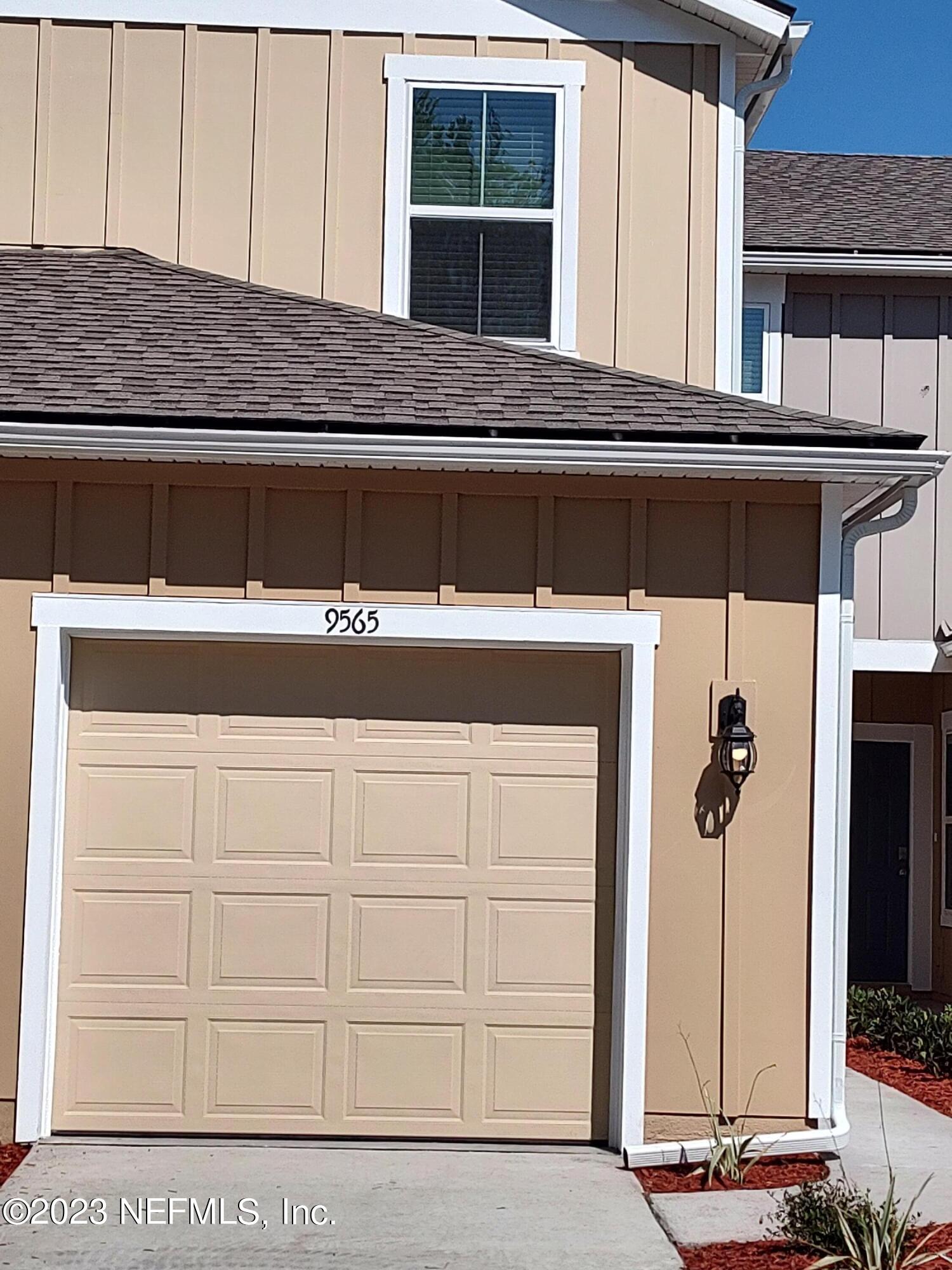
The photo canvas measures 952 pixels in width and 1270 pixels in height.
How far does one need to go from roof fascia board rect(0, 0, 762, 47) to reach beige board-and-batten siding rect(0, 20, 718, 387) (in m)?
0.07

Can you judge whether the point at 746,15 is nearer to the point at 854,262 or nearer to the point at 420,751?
the point at 854,262

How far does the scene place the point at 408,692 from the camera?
8047 millimetres

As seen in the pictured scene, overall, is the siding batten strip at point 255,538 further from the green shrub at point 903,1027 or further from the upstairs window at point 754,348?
the upstairs window at point 754,348

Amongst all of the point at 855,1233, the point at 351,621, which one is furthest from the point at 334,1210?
the point at 351,621

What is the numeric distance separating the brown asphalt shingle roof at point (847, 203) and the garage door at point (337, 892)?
6899 mm

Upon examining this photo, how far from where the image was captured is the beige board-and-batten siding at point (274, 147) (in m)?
9.89

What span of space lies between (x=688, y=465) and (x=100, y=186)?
4.70m

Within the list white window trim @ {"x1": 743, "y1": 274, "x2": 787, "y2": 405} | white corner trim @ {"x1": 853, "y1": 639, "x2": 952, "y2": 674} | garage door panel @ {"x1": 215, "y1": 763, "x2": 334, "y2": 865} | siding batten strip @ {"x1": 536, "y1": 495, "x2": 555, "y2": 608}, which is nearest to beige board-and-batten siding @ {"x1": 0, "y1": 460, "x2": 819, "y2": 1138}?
siding batten strip @ {"x1": 536, "y1": 495, "x2": 555, "y2": 608}

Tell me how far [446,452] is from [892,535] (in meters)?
7.20

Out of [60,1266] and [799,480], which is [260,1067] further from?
[799,480]

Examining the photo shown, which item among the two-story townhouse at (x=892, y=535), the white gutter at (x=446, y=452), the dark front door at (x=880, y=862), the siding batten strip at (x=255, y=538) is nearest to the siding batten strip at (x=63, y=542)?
the white gutter at (x=446, y=452)

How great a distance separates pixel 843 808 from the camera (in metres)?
7.82

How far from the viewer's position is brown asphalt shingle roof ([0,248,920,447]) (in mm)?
7570

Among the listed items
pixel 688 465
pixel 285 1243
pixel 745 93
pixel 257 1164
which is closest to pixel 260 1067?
pixel 257 1164
